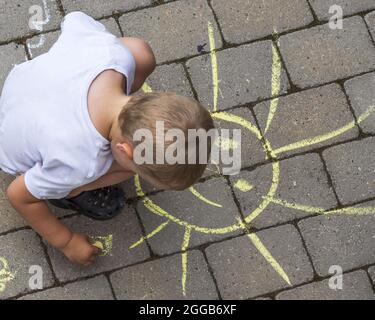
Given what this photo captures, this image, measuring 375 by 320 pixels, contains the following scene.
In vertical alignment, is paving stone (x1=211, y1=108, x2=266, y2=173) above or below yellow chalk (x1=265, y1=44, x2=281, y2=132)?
below

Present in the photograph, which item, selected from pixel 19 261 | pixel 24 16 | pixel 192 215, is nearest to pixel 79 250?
pixel 19 261

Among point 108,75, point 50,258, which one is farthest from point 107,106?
point 50,258

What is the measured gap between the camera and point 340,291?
2.54 m

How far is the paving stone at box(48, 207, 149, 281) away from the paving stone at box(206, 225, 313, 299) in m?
0.29

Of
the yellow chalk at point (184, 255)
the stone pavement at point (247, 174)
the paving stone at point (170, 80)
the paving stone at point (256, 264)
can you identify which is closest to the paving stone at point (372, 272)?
the stone pavement at point (247, 174)

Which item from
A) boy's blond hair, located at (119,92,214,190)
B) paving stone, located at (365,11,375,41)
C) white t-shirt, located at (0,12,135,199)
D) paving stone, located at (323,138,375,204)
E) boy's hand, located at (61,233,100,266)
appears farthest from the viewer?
paving stone, located at (365,11,375,41)

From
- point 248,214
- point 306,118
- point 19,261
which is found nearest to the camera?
point 19,261

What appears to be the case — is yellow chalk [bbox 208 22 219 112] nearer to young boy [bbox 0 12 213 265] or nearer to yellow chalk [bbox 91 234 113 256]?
young boy [bbox 0 12 213 265]

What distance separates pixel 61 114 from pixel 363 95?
1.30m

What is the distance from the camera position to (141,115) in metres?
1.85

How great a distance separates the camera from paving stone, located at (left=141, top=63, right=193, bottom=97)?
2615 mm

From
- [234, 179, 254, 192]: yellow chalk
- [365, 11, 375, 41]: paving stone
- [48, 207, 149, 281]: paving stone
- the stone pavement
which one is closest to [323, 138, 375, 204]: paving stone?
the stone pavement

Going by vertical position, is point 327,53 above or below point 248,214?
above

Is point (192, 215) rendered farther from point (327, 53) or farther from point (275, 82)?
point (327, 53)
